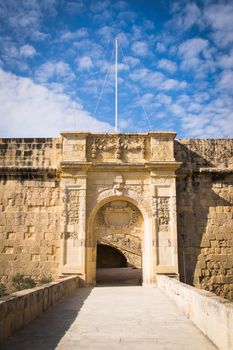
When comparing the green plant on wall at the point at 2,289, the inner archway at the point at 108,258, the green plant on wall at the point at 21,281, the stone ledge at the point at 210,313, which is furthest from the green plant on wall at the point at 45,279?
the inner archway at the point at 108,258

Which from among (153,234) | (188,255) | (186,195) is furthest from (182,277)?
(186,195)

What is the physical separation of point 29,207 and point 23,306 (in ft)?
24.8

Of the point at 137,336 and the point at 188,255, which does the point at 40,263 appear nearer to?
the point at 188,255

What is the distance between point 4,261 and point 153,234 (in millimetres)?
5018

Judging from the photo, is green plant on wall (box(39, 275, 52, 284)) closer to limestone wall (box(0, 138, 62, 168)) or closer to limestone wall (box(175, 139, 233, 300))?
limestone wall (box(0, 138, 62, 168))

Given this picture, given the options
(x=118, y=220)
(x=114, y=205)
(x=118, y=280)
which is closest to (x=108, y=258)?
(x=118, y=280)

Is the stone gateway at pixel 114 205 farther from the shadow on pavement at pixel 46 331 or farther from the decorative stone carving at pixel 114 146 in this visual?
the shadow on pavement at pixel 46 331

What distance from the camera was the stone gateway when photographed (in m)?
11.6

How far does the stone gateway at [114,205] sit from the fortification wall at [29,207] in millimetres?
33

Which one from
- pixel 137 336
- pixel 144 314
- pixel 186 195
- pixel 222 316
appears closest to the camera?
pixel 222 316

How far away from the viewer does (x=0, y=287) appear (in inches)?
448

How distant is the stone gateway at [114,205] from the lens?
11578 mm

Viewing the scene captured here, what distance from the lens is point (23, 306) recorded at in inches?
194

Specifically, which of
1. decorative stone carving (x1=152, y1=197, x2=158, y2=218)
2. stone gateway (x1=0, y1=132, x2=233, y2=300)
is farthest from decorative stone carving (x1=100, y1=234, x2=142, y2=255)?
decorative stone carving (x1=152, y1=197, x2=158, y2=218)
